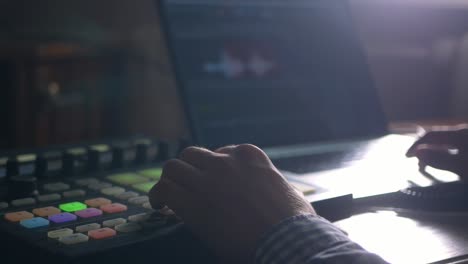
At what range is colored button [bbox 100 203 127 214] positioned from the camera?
1.70 feet

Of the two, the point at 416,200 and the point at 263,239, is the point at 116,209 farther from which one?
the point at 416,200

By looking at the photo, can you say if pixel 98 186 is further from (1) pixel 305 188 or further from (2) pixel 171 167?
(1) pixel 305 188

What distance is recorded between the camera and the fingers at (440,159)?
27.4 inches

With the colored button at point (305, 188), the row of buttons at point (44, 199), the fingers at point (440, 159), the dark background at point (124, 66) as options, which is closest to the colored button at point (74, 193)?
the row of buttons at point (44, 199)

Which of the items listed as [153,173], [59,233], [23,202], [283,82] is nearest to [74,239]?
[59,233]

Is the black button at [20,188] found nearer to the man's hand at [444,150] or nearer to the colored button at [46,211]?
the colored button at [46,211]

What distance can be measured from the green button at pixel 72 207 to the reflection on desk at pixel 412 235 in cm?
24

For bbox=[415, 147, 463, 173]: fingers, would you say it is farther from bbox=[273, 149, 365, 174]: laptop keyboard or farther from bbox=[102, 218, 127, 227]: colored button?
bbox=[102, 218, 127, 227]: colored button

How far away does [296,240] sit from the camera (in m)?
0.48

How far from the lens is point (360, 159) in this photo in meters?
0.78

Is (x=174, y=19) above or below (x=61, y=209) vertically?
above

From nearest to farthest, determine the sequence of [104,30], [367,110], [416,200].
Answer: [416,200]
[367,110]
[104,30]

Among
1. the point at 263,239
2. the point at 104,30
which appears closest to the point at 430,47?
Answer: the point at 104,30

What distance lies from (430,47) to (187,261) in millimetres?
1269
